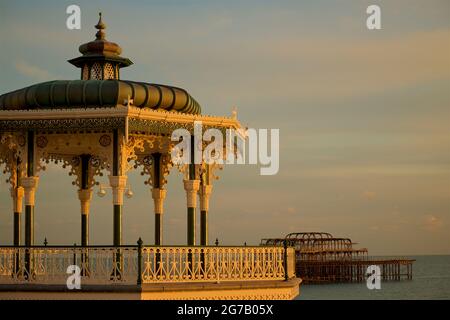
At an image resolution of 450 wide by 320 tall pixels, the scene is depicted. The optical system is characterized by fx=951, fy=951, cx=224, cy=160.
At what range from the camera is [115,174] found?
21.9 m

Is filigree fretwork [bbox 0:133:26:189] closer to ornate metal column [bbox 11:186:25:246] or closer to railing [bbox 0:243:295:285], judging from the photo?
ornate metal column [bbox 11:186:25:246]

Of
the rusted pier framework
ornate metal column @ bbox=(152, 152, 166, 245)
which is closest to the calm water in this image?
the rusted pier framework

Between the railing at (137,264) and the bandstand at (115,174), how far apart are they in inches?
0.9

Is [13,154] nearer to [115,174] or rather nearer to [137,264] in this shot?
[115,174]

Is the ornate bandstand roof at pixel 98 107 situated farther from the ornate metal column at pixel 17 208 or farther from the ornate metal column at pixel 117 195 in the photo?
the ornate metal column at pixel 17 208

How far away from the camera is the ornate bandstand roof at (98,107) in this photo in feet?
71.7

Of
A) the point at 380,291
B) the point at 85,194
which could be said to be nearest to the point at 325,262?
the point at 380,291

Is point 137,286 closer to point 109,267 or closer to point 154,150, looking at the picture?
point 109,267

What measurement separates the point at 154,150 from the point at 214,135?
215cm

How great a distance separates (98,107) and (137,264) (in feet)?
12.8

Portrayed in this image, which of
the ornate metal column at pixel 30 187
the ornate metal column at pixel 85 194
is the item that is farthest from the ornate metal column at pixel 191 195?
the ornate metal column at pixel 30 187

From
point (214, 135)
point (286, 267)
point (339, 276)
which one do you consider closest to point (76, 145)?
point (214, 135)
